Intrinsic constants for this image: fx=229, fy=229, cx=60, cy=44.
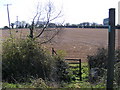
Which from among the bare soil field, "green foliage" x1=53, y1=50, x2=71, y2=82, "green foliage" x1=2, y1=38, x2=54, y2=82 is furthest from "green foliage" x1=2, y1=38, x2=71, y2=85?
the bare soil field

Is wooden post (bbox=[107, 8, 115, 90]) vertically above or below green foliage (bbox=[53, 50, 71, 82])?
above

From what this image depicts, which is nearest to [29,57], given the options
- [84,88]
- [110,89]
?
[84,88]

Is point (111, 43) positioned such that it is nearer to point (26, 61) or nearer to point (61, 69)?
point (26, 61)

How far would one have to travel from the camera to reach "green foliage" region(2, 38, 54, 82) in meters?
6.66

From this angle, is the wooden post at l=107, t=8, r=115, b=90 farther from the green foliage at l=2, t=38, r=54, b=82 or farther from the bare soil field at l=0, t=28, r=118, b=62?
the bare soil field at l=0, t=28, r=118, b=62

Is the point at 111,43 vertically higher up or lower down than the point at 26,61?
higher up

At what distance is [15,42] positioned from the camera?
288 inches

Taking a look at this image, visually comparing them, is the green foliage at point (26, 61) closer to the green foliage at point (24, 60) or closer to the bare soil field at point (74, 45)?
the green foliage at point (24, 60)

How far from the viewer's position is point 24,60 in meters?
6.86

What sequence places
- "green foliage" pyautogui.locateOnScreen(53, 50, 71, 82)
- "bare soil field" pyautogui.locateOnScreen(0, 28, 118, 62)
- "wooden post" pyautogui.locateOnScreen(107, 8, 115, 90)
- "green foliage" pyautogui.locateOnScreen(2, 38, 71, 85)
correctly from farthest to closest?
"bare soil field" pyautogui.locateOnScreen(0, 28, 118, 62) → "green foliage" pyautogui.locateOnScreen(53, 50, 71, 82) → "green foliage" pyautogui.locateOnScreen(2, 38, 71, 85) → "wooden post" pyautogui.locateOnScreen(107, 8, 115, 90)

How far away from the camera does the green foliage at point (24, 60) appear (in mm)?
6664

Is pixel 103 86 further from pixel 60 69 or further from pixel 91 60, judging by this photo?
pixel 91 60

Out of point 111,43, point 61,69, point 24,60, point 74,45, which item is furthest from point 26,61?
point 74,45

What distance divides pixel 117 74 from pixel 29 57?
119 inches
